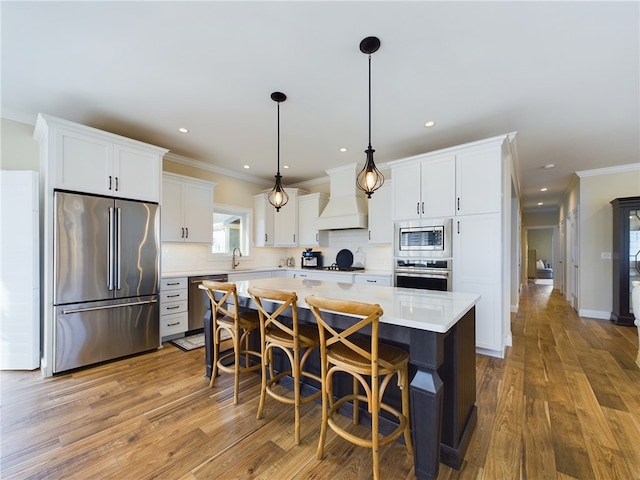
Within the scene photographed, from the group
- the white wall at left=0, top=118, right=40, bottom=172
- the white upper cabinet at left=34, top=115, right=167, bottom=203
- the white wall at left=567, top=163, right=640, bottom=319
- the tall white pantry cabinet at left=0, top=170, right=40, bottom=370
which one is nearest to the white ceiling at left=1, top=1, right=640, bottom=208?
the white wall at left=0, top=118, right=40, bottom=172

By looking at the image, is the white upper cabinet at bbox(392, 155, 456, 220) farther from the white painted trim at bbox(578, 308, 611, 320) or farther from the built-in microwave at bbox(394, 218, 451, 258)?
the white painted trim at bbox(578, 308, 611, 320)

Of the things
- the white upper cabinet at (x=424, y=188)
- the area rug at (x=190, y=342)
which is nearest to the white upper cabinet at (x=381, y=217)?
the white upper cabinet at (x=424, y=188)

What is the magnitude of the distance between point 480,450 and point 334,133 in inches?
132

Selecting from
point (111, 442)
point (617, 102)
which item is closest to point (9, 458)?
point (111, 442)

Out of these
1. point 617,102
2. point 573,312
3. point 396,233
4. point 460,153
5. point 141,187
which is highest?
point 617,102

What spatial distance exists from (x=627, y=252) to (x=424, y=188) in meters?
3.78

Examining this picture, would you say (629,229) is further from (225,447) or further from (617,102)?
(225,447)

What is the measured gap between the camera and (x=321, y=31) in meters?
1.93

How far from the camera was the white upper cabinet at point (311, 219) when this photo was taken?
5.37 m

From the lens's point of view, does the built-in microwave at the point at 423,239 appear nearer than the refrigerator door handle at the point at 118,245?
No

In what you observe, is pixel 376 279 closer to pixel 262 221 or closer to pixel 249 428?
pixel 262 221

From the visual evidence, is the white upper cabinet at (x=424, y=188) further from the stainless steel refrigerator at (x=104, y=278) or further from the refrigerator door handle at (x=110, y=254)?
the refrigerator door handle at (x=110, y=254)

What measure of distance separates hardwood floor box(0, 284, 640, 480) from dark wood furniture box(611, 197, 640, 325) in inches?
84.7

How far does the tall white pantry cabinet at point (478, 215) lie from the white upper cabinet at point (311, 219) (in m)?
2.10
